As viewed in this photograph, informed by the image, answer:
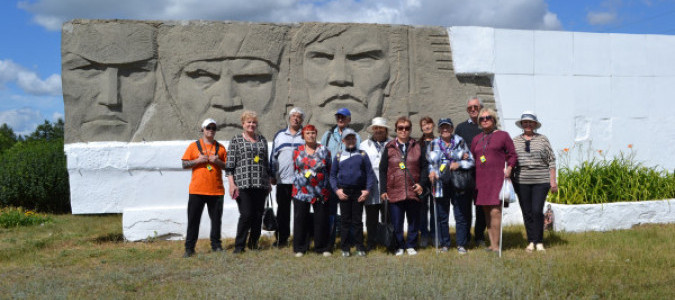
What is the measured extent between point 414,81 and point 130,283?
13.1 ft

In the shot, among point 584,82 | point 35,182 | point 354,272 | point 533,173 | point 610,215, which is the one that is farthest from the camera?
point 35,182

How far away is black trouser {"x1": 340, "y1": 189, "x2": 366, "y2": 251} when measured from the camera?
16.5 feet

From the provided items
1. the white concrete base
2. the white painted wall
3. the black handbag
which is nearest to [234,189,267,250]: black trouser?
the black handbag

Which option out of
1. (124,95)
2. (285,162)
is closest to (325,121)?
(285,162)

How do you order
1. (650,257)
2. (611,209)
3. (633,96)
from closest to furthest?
1. (650,257)
2. (611,209)
3. (633,96)

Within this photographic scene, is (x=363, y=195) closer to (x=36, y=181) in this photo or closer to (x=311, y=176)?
(x=311, y=176)

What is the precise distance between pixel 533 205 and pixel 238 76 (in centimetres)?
355

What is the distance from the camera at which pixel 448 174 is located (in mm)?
5090

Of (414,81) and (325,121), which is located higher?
(414,81)

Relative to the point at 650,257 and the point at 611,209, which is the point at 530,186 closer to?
the point at 650,257

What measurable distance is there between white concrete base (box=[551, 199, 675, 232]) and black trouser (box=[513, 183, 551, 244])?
3.80ft

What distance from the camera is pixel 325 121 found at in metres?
6.54

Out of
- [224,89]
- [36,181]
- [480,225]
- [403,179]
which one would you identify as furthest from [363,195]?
[36,181]

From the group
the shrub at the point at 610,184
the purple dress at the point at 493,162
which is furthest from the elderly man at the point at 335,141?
the shrub at the point at 610,184
